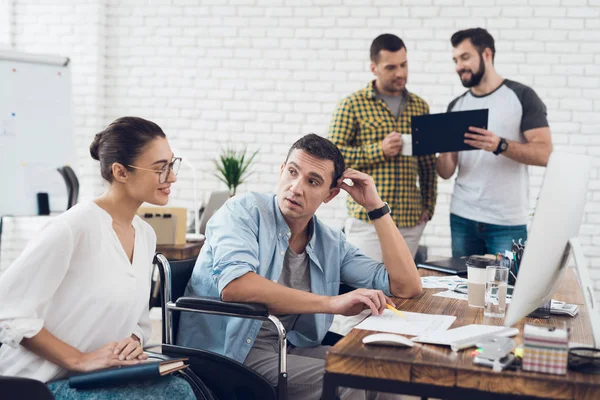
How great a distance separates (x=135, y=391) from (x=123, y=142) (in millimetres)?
672

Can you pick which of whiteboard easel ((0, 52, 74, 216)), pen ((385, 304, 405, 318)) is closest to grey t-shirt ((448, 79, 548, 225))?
pen ((385, 304, 405, 318))

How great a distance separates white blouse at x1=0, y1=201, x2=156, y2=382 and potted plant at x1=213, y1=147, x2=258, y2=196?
2811 millimetres

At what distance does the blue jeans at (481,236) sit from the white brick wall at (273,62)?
1293mm

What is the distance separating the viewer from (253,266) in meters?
2.14

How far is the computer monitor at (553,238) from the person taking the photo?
140cm

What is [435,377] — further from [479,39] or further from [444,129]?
[479,39]

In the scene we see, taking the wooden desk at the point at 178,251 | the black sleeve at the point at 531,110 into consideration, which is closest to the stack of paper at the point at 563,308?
the black sleeve at the point at 531,110

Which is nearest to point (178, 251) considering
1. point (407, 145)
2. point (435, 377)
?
point (407, 145)

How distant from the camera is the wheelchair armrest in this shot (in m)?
2.05

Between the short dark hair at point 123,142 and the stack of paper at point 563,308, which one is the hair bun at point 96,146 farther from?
the stack of paper at point 563,308

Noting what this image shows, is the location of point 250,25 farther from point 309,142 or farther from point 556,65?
point 309,142

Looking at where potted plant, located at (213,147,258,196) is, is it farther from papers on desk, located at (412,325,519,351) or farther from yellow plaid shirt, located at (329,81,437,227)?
papers on desk, located at (412,325,519,351)

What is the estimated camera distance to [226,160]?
15.8 ft

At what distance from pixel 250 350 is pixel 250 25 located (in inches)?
132
